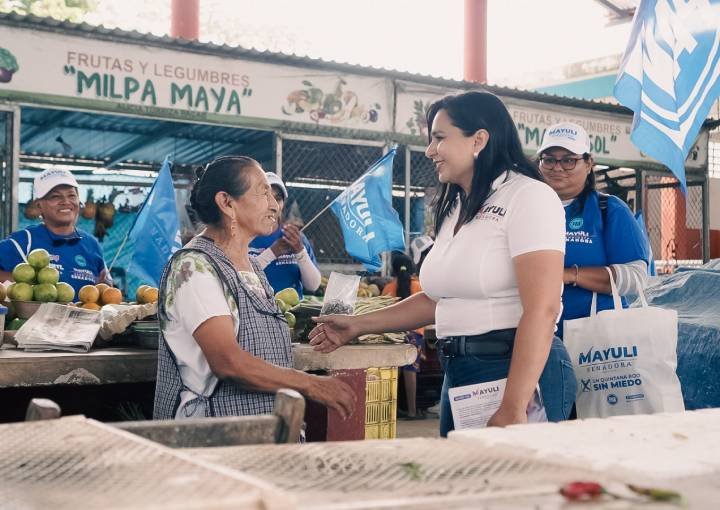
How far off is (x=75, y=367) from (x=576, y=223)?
2087 mm

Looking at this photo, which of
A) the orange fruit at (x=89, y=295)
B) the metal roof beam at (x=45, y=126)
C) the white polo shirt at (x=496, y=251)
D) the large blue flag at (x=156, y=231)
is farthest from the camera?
the metal roof beam at (x=45, y=126)

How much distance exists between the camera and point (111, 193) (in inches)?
412

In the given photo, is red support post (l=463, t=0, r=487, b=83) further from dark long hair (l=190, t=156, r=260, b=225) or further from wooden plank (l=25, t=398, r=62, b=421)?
wooden plank (l=25, t=398, r=62, b=421)

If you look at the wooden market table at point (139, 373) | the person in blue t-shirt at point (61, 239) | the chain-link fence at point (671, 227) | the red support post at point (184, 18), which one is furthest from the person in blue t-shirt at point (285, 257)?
the chain-link fence at point (671, 227)

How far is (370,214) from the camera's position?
6.87 meters

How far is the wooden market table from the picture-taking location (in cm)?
310

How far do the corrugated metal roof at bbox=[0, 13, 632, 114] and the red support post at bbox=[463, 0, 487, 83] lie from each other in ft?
11.2

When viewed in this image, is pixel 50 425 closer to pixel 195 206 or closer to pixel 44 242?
pixel 195 206

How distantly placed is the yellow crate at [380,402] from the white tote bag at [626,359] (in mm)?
811

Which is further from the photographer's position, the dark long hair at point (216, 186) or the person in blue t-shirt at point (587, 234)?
the person in blue t-shirt at point (587, 234)

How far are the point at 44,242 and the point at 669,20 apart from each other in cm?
389

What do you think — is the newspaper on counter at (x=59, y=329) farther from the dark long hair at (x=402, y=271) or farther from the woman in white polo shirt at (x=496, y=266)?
the dark long hair at (x=402, y=271)

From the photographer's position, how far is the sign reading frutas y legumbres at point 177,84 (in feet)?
24.4

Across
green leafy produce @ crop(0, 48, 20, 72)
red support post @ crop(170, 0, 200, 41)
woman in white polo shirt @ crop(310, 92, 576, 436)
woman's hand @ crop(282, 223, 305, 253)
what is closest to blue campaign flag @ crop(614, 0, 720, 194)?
woman in white polo shirt @ crop(310, 92, 576, 436)
